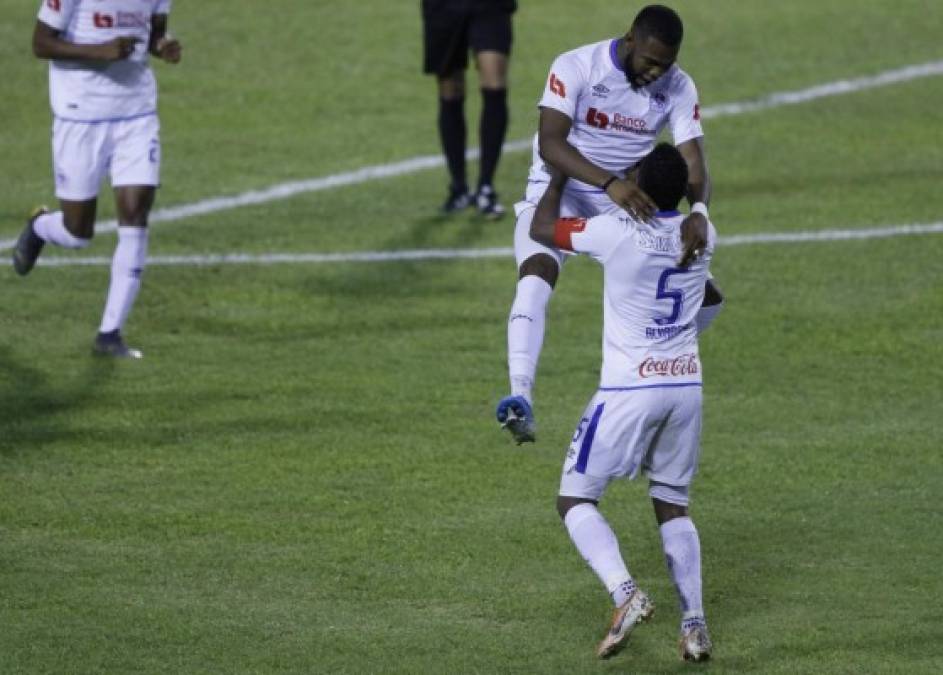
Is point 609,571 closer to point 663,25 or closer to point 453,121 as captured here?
point 663,25

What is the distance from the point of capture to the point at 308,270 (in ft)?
47.5

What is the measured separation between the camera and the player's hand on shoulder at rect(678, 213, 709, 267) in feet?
25.2

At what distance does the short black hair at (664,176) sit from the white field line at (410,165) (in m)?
8.07

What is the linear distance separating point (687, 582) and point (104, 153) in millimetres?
5840

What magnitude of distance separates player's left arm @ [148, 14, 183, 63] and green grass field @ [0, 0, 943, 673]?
68.2 inches

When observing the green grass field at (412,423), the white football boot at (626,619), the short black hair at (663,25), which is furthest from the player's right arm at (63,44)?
the white football boot at (626,619)

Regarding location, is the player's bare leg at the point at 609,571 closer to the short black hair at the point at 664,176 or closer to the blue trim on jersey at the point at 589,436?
A: the blue trim on jersey at the point at 589,436

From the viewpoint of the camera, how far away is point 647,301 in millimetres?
7695

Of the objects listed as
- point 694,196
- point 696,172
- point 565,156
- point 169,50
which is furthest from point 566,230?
point 169,50

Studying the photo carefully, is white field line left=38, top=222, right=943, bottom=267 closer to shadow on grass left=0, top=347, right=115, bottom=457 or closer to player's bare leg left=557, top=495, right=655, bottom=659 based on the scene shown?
shadow on grass left=0, top=347, right=115, bottom=457

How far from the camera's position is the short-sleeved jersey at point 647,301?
7676mm

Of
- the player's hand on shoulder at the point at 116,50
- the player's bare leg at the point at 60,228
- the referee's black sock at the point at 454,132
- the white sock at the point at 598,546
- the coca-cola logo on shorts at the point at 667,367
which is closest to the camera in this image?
the white sock at the point at 598,546

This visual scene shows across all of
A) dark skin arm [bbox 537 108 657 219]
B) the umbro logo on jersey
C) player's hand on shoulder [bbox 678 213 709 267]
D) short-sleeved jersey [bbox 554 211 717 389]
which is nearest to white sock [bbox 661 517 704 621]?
short-sleeved jersey [bbox 554 211 717 389]

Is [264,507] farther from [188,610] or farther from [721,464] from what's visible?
[721,464]
